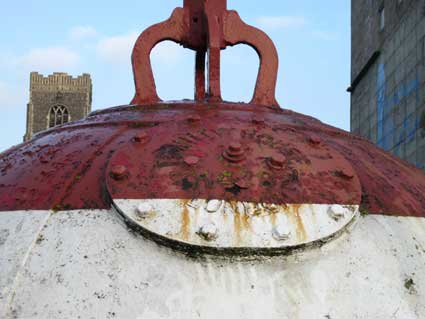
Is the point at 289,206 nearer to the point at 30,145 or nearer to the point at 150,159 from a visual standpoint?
the point at 150,159

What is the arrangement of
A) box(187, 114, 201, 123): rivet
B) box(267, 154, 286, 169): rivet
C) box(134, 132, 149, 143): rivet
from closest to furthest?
box(267, 154, 286, 169): rivet
box(134, 132, 149, 143): rivet
box(187, 114, 201, 123): rivet

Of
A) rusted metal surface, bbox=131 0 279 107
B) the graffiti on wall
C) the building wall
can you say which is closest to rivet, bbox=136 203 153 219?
rusted metal surface, bbox=131 0 279 107

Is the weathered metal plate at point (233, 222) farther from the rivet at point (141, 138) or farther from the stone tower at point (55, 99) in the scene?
the stone tower at point (55, 99)

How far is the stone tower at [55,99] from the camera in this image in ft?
208

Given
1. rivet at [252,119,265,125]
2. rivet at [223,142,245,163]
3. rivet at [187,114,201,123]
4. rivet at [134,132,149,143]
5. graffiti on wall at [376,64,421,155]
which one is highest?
graffiti on wall at [376,64,421,155]

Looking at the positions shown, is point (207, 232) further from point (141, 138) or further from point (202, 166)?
point (141, 138)

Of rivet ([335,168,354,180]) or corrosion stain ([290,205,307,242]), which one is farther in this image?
rivet ([335,168,354,180])

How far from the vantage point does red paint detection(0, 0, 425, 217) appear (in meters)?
2.36

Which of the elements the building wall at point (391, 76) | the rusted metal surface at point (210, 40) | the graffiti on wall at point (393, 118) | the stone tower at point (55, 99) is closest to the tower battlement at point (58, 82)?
the stone tower at point (55, 99)

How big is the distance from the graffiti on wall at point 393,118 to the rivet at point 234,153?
899cm

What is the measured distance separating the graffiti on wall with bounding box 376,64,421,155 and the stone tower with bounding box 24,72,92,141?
51938 mm

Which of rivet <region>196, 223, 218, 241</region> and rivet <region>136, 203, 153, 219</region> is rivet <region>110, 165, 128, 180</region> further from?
rivet <region>196, 223, 218, 241</region>

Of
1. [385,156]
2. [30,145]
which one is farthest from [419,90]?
[30,145]

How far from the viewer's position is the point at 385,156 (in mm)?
3129
